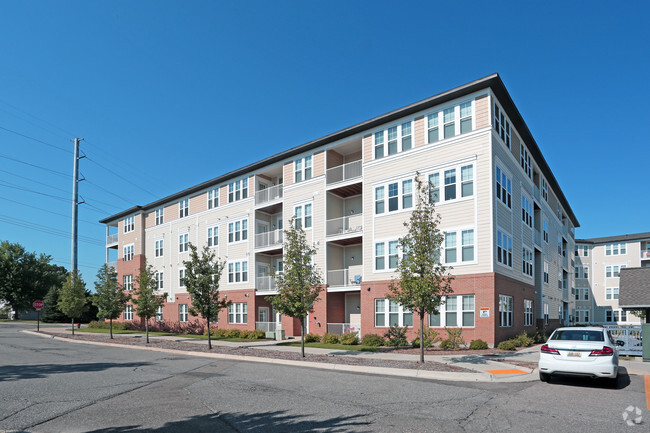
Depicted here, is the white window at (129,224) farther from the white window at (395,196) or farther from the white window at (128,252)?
the white window at (395,196)

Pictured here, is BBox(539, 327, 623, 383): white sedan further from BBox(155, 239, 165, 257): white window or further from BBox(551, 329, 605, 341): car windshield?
BBox(155, 239, 165, 257): white window

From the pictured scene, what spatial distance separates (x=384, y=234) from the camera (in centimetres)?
2689

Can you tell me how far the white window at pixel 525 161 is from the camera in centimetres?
3065

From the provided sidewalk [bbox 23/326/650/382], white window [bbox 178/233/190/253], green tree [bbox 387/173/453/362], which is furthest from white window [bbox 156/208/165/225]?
green tree [bbox 387/173/453/362]

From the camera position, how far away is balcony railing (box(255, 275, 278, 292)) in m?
35.1

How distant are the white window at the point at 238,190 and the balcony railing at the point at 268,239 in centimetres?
382

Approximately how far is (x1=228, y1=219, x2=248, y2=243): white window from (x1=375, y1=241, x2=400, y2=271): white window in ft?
45.5

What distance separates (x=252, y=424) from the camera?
8.38 meters

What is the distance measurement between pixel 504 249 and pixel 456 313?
4547mm

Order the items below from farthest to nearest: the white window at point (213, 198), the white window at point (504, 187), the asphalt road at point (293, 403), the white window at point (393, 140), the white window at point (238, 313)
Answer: the white window at point (213, 198) < the white window at point (238, 313) < the white window at point (393, 140) < the white window at point (504, 187) < the asphalt road at point (293, 403)

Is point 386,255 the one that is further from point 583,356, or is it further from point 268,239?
point 583,356

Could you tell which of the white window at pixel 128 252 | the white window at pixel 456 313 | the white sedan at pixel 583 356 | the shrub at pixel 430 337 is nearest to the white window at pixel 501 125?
the white window at pixel 456 313

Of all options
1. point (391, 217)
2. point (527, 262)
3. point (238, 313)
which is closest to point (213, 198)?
point (238, 313)

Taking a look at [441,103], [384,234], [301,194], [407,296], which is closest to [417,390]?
[407,296]
